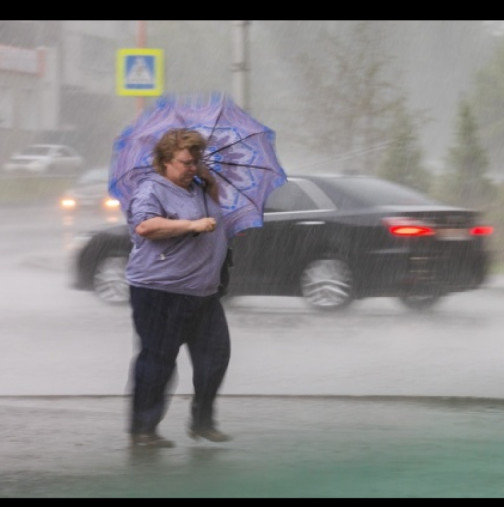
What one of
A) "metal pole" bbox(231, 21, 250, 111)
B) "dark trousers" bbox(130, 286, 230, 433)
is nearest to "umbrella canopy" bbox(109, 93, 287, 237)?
"dark trousers" bbox(130, 286, 230, 433)

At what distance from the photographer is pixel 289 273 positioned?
44.9 ft

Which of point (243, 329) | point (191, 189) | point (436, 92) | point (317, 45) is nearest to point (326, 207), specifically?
point (243, 329)

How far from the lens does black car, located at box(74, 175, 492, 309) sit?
13.3 m

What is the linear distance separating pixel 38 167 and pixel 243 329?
48.0 ft

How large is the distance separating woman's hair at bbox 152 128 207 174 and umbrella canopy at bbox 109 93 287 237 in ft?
0.65

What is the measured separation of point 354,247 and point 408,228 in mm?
525

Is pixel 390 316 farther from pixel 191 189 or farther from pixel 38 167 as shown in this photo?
pixel 38 167

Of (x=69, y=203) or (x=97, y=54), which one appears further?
(x=97, y=54)

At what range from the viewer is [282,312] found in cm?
1412

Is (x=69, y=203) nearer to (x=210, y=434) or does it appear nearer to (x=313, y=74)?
(x=313, y=74)

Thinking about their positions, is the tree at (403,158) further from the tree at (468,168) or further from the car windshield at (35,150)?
the car windshield at (35,150)

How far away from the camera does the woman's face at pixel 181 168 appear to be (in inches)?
271

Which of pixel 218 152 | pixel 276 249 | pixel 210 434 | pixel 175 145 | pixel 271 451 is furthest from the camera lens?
pixel 276 249

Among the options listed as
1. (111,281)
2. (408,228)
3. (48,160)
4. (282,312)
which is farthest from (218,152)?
(48,160)
